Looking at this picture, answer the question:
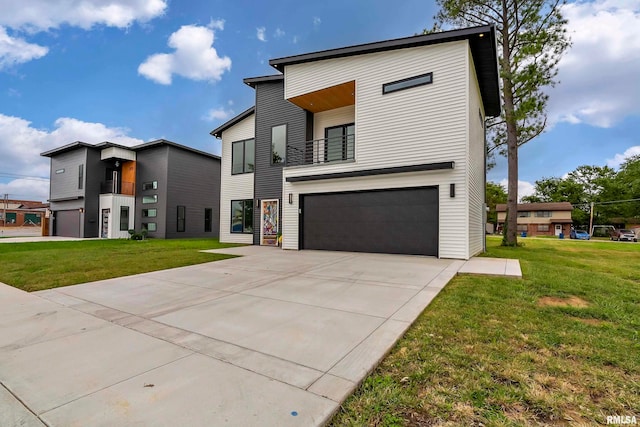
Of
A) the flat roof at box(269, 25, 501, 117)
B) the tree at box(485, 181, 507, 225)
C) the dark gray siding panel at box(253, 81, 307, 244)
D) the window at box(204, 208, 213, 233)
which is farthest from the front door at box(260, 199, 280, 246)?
the tree at box(485, 181, 507, 225)

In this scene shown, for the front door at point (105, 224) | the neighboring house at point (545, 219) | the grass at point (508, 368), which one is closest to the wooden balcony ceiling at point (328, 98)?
the grass at point (508, 368)

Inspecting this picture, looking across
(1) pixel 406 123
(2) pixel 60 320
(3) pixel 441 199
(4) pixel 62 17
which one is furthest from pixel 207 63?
(2) pixel 60 320

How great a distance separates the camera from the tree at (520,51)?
12891 mm

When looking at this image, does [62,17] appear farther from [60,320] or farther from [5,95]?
[5,95]

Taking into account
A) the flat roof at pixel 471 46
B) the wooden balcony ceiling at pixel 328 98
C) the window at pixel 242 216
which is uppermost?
the flat roof at pixel 471 46

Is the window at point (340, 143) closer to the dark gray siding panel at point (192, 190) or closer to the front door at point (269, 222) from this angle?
the front door at point (269, 222)

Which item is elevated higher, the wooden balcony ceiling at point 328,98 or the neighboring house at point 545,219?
the wooden balcony ceiling at point 328,98

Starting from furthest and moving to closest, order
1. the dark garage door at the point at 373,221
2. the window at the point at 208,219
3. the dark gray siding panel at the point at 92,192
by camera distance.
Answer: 1. the window at the point at 208,219
2. the dark gray siding panel at the point at 92,192
3. the dark garage door at the point at 373,221

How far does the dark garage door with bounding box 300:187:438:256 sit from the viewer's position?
28.6ft

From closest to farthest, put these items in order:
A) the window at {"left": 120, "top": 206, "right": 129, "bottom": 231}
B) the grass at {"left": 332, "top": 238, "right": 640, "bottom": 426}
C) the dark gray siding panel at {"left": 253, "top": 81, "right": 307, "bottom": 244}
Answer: the grass at {"left": 332, "top": 238, "right": 640, "bottom": 426}, the dark gray siding panel at {"left": 253, "top": 81, "right": 307, "bottom": 244}, the window at {"left": 120, "top": 206, "right": 129, "bottom": 231}

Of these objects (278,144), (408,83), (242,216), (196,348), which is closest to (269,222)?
(242,216)

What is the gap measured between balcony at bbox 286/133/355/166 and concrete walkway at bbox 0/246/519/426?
24.1 feet

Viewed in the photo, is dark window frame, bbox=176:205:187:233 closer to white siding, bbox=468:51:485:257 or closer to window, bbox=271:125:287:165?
window, bbox=271:125:287:165

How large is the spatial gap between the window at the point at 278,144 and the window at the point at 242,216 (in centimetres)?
259
